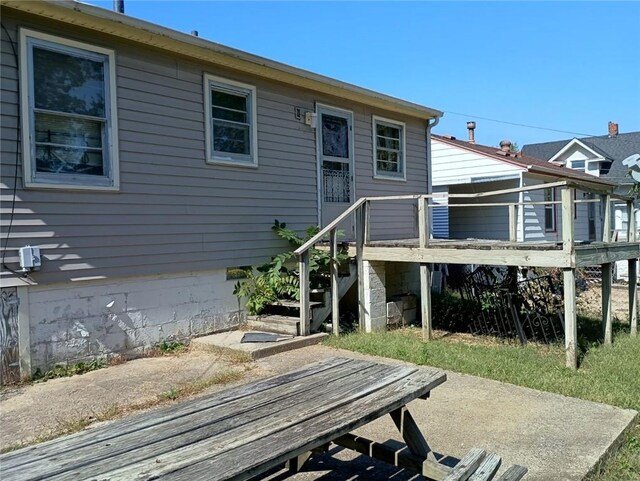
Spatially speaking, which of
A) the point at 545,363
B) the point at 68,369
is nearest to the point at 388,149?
the point at 545,363

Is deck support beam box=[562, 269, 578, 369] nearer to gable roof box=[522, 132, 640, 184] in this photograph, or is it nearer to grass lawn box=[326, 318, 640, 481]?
grass lawn box=[326, 318, 640, 481]

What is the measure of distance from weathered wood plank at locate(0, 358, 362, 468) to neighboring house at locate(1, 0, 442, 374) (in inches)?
142

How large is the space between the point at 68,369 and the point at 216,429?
411 centimetres

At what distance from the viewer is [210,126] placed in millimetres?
6906

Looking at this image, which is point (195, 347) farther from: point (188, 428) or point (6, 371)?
point (188, 428)

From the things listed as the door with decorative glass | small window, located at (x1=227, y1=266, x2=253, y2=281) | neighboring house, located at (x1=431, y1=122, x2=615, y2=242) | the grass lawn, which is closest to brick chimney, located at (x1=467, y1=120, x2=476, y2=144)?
neighboring house, located at (x1=431, y1=122, x2=615, y2=242)

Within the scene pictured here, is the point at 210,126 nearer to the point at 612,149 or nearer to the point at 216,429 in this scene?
the point at 216,429

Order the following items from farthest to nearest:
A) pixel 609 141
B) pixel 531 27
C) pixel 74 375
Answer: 1. pixel 609 141
2. pixel 531 27
3. pixel 74 375

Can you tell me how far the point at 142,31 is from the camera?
5.93m

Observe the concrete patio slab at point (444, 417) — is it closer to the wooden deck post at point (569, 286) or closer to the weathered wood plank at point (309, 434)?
the weathered wood plank at point (309, 434)

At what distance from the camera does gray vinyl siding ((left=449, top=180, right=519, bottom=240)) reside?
1476 cm

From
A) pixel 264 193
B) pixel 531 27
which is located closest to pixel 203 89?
pixel 264 193

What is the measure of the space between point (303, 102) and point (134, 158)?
315 cm

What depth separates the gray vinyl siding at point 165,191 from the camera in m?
5.32
